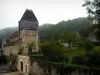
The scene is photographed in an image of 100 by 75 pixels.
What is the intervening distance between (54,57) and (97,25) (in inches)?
350

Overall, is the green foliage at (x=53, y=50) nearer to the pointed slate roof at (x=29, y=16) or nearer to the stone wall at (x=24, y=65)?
the stone wall at (x=24, y=65)

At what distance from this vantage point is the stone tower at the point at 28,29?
40.5 metres

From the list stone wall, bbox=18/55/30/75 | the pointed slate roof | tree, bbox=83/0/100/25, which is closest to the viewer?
tree, bbox=83/0/100/25

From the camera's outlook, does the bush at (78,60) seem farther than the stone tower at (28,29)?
No

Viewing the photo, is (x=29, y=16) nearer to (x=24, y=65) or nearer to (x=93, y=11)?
(x=24, y=65)

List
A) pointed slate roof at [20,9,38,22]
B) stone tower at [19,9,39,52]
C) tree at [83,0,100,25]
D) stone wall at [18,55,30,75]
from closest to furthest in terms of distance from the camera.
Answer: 1. tree at [83,0,100,25]
2. stone wall at [18,55,30,75]
3. stone tower at [19,9,39,52]
4. pointed slate roof at [20,9,38,22]

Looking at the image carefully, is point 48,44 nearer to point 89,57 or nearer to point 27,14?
point 89,57

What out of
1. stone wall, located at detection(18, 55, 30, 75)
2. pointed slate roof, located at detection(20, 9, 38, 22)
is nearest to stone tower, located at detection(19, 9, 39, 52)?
pointed slate roof, located at detection(20, 9, 38, 22)

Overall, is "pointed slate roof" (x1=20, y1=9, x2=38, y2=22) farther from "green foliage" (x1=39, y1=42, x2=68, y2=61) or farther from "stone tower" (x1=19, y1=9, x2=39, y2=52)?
"green foliage" (x1=39, y1=42, x2=68, y2=61)

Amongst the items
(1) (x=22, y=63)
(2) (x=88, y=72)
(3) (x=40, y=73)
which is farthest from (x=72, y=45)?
(2) (x=88, y=72)

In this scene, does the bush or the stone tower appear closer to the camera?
the bush

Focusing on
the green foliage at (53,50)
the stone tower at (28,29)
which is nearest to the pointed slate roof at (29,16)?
the stone tower at (28,29)

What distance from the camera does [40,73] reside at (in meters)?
26.4

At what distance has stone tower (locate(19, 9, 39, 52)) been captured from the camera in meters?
40.5
